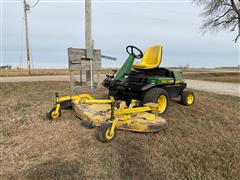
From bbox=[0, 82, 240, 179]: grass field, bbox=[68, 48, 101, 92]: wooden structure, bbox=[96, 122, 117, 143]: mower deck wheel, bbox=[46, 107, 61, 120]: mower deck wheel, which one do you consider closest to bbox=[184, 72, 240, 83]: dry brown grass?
bbox=[68, 48, 101, 92]: wooden structure

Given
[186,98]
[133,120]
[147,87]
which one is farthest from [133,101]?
[186,98]

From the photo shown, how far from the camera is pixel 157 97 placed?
4.19 metres

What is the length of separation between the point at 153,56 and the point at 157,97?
4.34 ft

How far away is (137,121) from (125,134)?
283 millimetres

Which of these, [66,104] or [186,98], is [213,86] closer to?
[186,98]

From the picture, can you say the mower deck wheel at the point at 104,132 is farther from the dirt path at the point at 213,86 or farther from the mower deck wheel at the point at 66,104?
the dirt path at the point at 213,86

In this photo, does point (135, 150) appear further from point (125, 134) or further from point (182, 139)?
point (182, 139)

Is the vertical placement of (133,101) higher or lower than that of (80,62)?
lower

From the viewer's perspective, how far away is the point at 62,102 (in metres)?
4.48

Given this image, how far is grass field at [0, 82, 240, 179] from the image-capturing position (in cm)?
238

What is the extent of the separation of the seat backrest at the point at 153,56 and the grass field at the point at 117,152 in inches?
57.1

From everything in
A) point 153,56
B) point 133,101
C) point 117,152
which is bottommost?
point 117,152

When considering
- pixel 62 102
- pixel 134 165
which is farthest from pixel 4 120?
pixel 134 165

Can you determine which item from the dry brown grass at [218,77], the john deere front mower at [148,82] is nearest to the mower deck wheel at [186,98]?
the john deere front mower at [148,82]
